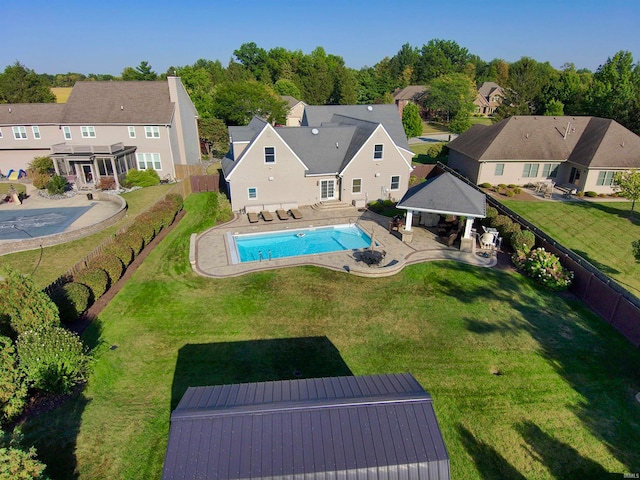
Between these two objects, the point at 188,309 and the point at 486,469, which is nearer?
the point at 486,469

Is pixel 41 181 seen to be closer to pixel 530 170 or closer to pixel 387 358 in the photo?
pixel 387 358

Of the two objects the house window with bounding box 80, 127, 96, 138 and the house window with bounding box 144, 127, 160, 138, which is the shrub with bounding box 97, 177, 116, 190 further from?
the house window with bounding box 80, 127, 96, 138

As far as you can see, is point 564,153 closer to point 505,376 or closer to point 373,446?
point 505,376

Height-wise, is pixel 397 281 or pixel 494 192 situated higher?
pixel 494 192

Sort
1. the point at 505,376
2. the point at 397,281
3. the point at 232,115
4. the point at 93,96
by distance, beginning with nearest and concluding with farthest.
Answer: the point at 505,376 → the point at 397,281 → the point at 93,96 → the point at 232,115

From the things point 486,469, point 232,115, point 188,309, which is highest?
point 232,115

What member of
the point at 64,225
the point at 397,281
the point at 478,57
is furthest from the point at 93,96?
the point at 478,57

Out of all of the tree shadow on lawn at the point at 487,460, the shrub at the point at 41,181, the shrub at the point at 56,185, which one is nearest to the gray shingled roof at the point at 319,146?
the shrub at the point at 56,185

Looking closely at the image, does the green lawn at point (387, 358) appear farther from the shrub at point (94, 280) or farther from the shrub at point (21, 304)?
the shrub at point (21, 304)

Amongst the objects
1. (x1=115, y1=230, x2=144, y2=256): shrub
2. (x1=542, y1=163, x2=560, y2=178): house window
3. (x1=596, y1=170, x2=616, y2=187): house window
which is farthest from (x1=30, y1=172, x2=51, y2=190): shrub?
(x1=596, y1=170, x2=616, y2=187): house window
